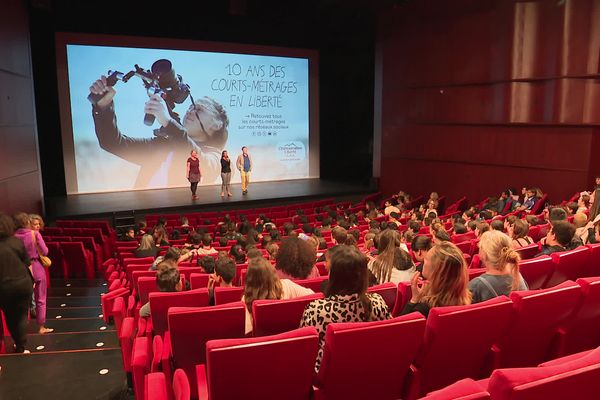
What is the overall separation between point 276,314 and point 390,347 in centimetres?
63

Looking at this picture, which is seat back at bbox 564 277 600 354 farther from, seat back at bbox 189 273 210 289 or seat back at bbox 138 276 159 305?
seat back at bbox 138 276 159 305

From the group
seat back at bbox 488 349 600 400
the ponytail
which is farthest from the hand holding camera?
seat back at bbox 488 349 600 400

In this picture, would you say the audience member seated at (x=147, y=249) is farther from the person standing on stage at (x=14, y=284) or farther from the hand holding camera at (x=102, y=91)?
the hand holding camera at (x=102, y=91)

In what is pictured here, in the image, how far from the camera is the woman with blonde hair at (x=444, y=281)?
240cm

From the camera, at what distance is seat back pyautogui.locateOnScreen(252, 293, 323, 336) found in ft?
7.98

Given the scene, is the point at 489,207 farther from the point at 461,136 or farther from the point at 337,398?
the point at 337,398

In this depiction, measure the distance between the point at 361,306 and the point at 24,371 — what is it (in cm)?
236

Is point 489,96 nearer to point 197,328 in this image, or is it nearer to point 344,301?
point 344,301

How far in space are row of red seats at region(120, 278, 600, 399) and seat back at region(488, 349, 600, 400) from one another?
0.67 m

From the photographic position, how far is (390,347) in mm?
2104

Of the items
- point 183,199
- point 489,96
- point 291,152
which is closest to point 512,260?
point 489,96

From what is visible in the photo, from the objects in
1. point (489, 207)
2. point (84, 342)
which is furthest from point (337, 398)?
point (489, 207)

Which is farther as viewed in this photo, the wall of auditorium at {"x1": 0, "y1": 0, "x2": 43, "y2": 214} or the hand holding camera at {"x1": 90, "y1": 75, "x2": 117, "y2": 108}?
the hand holding camera at {"x1": 90, "y1": 75, "x2": 117, "y2": 108}

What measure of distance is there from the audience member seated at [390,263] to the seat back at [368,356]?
148cm
